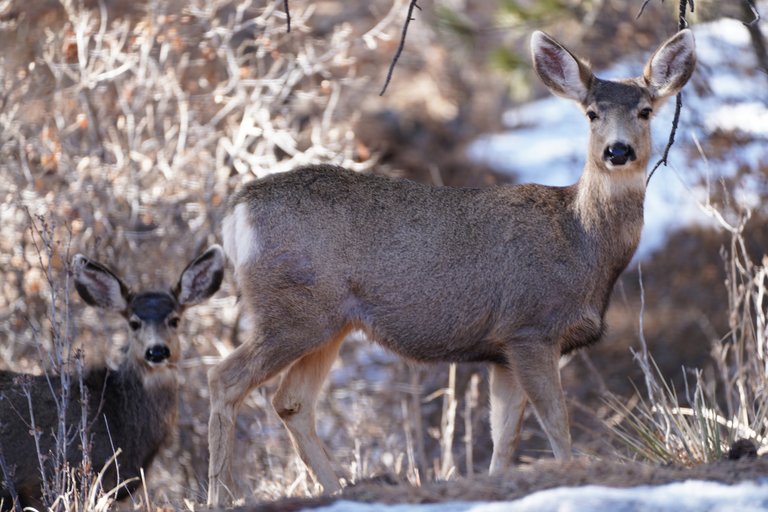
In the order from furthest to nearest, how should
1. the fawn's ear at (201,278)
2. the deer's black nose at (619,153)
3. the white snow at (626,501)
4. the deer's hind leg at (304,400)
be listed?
the fawn's ear at (201,278)
the deer's hind leg at (304,400)
the deer's black nose at (619,153)
the white snow at (626,501)

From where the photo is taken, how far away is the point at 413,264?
6699 mm

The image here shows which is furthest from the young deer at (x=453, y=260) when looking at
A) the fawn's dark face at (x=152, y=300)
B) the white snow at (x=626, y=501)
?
the white snow at (x=626, y=501)

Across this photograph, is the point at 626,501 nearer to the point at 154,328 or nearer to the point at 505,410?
the point at 505,410

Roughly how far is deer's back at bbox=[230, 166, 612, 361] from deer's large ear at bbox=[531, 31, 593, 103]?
0.70 meters

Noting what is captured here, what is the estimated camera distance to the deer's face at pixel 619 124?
6590 mm

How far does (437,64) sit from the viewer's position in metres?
20.3

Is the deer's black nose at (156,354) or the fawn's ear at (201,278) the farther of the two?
the fawn's ear at (201,278)

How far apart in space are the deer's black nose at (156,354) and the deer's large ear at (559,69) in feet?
9.46

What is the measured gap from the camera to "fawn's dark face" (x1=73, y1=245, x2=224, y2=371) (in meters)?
7.92

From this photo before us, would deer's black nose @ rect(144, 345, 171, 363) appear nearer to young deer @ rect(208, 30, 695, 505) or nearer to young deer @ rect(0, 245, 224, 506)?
young deer @ rect(0, 245, 224, 506)

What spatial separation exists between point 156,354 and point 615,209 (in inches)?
117

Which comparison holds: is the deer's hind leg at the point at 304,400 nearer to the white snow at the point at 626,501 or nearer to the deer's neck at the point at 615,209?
the deer's neck at the point at 615,209

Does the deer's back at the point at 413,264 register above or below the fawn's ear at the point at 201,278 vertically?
above

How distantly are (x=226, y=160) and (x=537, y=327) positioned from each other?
18.2 feet
